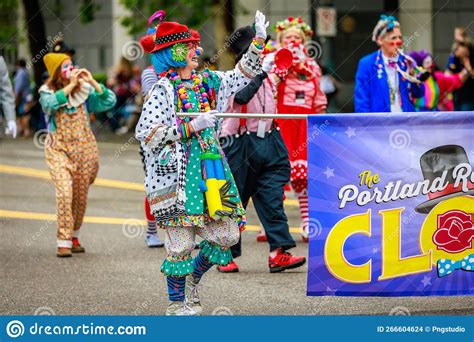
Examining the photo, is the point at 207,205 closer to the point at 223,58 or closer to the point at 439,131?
the point at 439,131

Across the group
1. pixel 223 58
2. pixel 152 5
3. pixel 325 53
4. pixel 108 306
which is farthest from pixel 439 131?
pixel 325 53

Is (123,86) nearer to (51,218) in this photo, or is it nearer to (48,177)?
(48,177)

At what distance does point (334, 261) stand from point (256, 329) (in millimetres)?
727

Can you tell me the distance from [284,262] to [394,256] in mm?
2239

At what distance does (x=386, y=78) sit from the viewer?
9.55 m

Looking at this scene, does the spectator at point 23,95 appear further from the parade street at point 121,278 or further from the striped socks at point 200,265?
the striped socks at point 200,265

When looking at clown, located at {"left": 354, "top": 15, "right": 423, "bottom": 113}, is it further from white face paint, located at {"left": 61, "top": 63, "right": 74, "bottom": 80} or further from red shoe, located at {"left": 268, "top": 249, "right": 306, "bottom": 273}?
white face paint, located at {"left": 61, "top": 63, "right": 74, "bottom": 80}

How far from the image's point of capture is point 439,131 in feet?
22.2

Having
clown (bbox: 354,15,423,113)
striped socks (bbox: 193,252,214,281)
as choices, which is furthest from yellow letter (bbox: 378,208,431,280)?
clown (bbox: 354,15,423,113)

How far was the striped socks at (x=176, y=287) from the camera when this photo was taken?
276 inches

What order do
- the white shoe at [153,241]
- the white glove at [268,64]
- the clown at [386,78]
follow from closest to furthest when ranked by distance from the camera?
the white glove at [268,64], the clown at [386,78], the white shoe at [153,241]

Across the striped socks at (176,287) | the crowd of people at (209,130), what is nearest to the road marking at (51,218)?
the crowd of people at (209,130)

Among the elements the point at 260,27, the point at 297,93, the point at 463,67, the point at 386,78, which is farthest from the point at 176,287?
the point at 463,67

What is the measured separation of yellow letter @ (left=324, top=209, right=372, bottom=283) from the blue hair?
1339 millimetres
